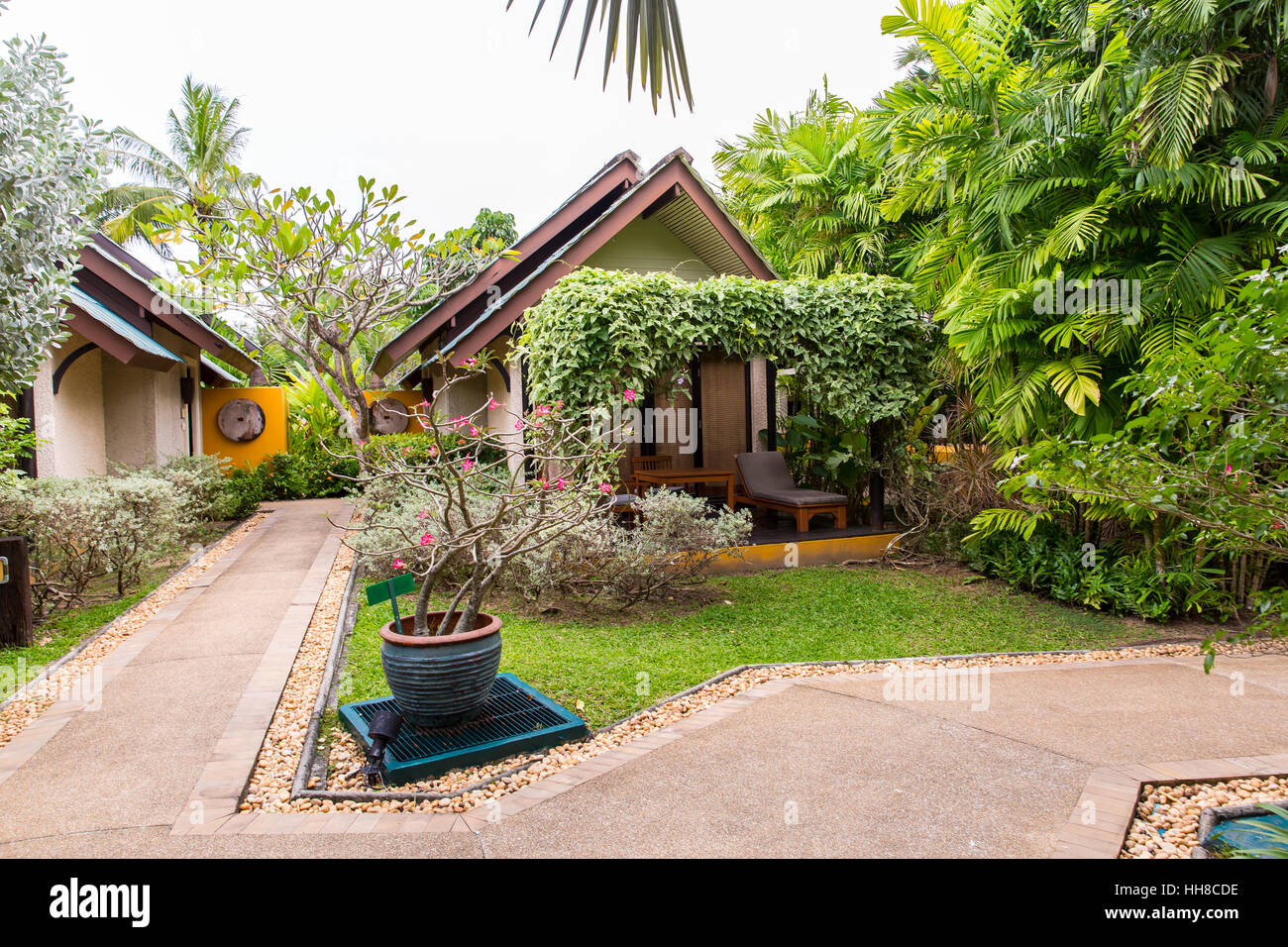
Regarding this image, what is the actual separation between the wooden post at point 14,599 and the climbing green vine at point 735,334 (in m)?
4.53

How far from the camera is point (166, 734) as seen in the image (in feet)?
14.5

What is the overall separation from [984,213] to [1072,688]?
→ 187 inches

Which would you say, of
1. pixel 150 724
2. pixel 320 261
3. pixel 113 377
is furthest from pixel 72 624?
pixel 113 377

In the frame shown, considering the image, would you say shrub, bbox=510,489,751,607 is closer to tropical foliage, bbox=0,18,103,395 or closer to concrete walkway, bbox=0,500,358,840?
concrete walkway, bbox=0,500,358,840

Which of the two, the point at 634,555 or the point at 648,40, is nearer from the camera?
the point at 648,40

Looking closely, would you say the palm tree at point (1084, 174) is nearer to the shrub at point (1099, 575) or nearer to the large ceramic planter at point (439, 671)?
the shrub at point (1099, 575)

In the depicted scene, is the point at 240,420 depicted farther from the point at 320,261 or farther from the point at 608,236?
the point at 608,236

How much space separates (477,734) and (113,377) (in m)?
11.4

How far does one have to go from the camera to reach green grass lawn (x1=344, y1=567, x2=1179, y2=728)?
549cm

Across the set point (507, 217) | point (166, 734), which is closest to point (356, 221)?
point (166, 734)

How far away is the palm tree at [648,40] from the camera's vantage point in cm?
221

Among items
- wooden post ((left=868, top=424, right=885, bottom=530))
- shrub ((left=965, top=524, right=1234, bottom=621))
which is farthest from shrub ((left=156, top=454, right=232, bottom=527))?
shrub ((left=965, top=524, right=1234, bottom=621))

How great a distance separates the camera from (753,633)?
6.75 meters
